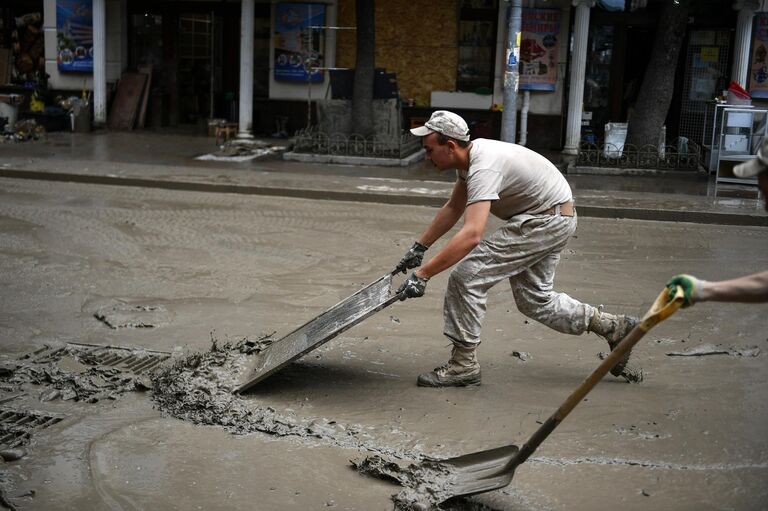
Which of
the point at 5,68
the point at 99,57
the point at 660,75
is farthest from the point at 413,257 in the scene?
the point at 5,68

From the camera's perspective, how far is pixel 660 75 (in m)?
15.5

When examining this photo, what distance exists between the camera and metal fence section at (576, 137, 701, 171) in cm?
1605

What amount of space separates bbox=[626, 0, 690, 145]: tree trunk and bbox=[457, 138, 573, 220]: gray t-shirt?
1097 cm

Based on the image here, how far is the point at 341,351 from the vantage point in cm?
609

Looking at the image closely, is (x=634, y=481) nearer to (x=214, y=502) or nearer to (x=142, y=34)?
(x=214, y=502)

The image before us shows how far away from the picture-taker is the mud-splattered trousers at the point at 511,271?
5.29 meters

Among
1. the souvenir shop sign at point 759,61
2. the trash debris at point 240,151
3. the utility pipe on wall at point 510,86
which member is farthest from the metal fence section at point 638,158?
the trash debris at point 240,151

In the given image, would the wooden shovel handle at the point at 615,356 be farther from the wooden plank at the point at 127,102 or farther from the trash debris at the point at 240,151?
the wooden plank at the point at 127,102

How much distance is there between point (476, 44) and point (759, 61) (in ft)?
19.0

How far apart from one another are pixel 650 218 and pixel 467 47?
8.98m

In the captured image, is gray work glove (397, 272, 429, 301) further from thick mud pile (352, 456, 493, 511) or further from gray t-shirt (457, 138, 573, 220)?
thick mud pile (352, 456, 493, 511)

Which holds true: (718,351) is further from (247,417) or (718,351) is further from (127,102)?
(127,102)

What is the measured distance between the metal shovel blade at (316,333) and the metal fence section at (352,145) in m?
11.3

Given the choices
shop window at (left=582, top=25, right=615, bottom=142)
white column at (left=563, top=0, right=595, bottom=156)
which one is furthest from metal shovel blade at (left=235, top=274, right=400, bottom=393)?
shop window at (left=582, top=25, right=615, bottom=142)
